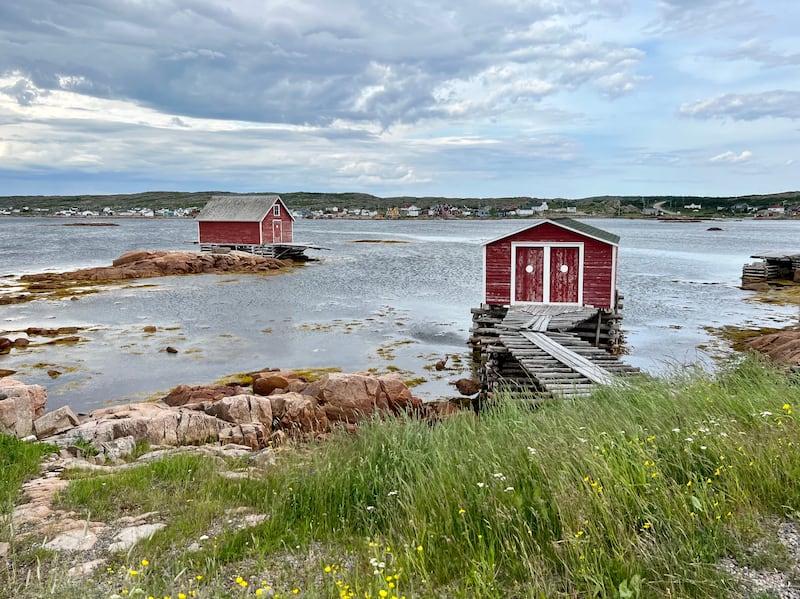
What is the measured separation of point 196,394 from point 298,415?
137 inches

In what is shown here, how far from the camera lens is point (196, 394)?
13953 millimetres

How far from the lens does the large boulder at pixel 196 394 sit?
13805mm

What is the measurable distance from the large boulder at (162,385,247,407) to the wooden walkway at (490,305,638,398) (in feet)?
21.7

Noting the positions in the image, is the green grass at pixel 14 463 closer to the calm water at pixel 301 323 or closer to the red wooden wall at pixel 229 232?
the calm water at pixel 301 323

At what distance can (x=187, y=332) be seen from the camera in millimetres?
23641

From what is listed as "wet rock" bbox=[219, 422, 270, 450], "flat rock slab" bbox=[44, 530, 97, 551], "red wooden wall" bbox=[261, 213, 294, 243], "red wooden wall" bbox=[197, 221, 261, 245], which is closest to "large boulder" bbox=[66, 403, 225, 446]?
"wet rock" bbox=[219, 422, 270, 450]

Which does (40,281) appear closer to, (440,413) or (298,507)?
(440,413)

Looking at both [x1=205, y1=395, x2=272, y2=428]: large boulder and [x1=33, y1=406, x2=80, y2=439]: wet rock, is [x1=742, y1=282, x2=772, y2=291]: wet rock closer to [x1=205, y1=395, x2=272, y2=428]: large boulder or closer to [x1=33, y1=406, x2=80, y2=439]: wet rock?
[x1=205, y1=395, x2=272, y2=428]: large boulder

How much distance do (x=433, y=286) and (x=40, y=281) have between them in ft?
83.1

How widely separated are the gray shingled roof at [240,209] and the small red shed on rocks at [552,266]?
37.3m

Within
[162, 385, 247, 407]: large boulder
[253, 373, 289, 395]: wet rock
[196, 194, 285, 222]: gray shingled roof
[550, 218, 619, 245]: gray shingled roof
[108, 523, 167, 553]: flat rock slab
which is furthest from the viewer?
[196, 194, 285, 222]: gray shingled roof

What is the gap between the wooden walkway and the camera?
1080 cm

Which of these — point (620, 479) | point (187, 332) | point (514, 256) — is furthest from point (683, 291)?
point (620, 479)

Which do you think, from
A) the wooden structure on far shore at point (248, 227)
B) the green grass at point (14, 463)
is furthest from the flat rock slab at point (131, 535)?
the wooden structure on far shore at point (248, 227)
